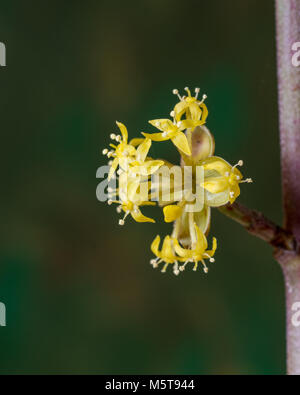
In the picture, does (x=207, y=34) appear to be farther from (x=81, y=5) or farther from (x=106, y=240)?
(x=106, y=240)

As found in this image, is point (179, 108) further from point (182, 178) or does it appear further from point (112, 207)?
point (112, 207)

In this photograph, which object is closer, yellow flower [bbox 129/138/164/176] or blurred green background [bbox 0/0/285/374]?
yellow flower [bbox 129/138/164/176]

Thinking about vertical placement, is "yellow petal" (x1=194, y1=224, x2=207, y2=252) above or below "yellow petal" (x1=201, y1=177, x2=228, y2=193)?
below

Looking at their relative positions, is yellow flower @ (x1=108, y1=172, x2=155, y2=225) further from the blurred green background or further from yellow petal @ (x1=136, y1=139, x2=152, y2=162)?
the blurred green background

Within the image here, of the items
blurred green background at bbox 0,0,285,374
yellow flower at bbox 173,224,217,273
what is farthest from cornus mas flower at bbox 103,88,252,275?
blurred green background at bbox 0,0,285,374

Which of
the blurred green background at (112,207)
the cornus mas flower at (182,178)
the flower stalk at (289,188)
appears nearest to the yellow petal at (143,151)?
the cornus mas flower at (182,178)
